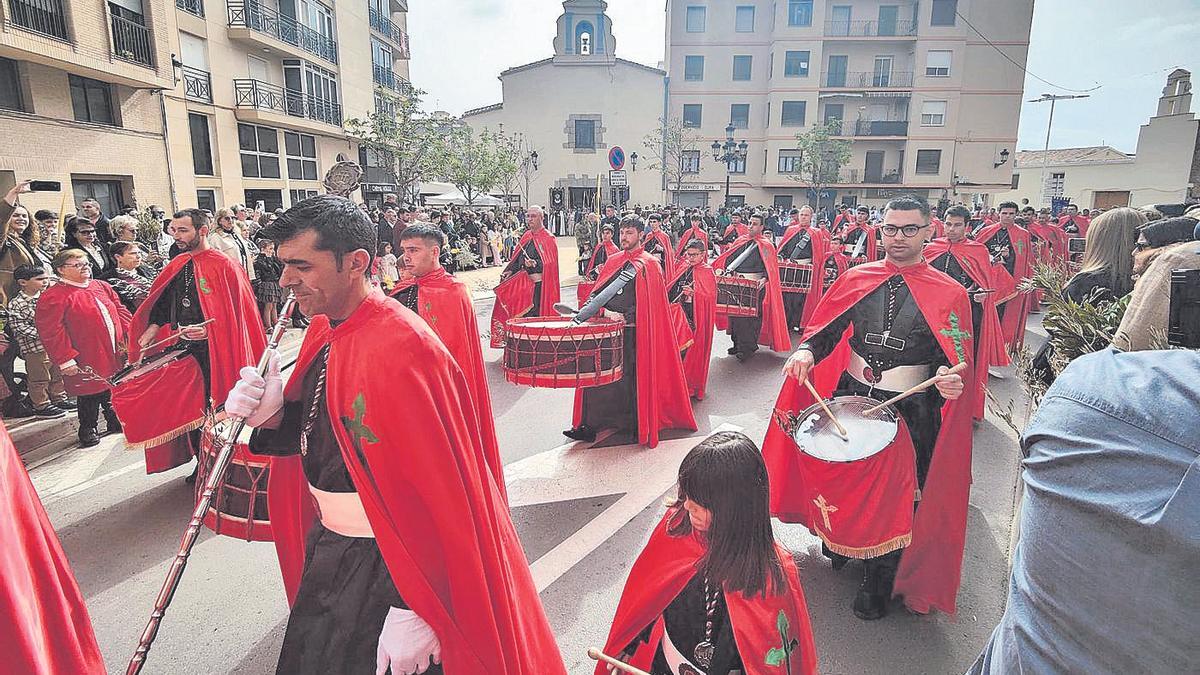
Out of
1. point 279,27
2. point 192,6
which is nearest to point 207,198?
point 192,6

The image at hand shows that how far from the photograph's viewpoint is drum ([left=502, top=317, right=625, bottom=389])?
4863 millimetres

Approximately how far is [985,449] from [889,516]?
326 centimetres

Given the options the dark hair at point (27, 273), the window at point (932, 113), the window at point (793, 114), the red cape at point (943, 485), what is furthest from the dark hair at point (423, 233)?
the window at point (932, 113)

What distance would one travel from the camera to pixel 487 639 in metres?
2.01

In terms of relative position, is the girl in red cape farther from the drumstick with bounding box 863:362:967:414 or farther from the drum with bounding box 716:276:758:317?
the drum with bounding box 716:276:758:317

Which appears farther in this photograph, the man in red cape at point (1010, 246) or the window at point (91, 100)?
the window at point (91, 100)

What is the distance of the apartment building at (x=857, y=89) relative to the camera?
38.3 m

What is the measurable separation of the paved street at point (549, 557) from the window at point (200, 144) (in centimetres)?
1692

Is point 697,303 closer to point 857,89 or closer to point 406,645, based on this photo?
point 406,645

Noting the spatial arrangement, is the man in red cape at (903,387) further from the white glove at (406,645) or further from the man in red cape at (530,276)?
the man in red cape at (530,276)

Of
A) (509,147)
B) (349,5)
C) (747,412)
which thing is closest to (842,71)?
(509,147)

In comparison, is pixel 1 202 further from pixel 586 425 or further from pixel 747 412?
pixel 747 412

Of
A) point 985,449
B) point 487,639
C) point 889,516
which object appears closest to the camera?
point 487,639

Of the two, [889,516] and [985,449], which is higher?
[889,516]
